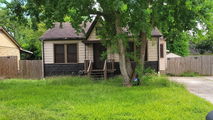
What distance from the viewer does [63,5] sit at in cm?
945

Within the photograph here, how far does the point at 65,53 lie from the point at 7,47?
821 centimetres

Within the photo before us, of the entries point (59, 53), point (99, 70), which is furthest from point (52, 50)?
point (99, 70)

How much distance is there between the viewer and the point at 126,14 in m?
9.68

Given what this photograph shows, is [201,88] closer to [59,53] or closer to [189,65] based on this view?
[189,65]

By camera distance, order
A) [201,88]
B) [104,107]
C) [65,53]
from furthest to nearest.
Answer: [65,53] → [201,88] → [104,107]

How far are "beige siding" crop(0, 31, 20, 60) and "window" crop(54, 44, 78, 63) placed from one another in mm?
6933

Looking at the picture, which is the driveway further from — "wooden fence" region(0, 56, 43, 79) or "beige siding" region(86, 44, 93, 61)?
"wooden fence" region(0, 56, 43, 79)

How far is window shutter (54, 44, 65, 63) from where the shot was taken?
16.9 meters

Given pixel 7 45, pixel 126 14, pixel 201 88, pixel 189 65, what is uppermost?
pixel 126 14

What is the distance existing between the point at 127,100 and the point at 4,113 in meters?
3.88

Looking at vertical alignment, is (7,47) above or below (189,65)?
above

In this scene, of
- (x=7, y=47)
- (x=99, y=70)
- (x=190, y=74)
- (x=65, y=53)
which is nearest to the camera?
(x=99, y=70)

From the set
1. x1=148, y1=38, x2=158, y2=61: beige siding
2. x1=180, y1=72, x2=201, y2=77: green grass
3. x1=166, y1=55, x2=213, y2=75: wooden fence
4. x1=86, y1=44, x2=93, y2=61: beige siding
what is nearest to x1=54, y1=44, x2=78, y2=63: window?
Answer: x1=86, y1=44, x2=93, y2=61: beige siding

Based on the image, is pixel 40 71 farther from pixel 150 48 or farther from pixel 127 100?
pixel 127 100
